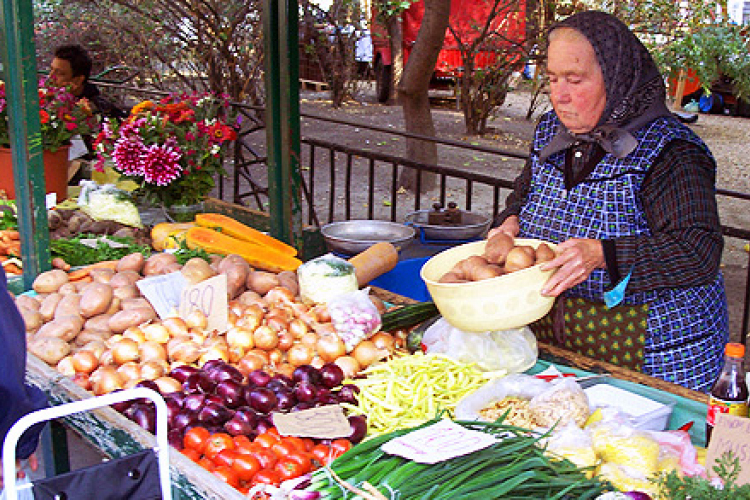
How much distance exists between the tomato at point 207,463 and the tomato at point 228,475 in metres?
0.04

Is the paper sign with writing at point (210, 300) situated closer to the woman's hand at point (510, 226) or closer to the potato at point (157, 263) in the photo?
the potato at point (157, 263)

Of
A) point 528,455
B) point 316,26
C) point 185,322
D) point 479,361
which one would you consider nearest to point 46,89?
point 185,322

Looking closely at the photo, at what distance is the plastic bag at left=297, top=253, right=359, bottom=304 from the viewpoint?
3.04 meters

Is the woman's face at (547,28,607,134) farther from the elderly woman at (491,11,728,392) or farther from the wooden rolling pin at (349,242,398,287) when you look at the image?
the wooden rolling pin at (349,242,398,287)

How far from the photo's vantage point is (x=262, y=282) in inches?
128

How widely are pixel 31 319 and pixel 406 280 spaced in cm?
159

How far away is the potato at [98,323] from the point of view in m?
2.96

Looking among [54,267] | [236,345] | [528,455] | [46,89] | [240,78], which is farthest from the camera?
[240,78]

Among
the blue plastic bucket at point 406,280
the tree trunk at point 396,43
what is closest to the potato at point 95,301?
the blue plastic bucket at point 406,280

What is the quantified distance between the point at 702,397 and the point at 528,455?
80 centimetres

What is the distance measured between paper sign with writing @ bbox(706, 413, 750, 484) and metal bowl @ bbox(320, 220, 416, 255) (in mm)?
2147

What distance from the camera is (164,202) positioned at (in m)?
4.32

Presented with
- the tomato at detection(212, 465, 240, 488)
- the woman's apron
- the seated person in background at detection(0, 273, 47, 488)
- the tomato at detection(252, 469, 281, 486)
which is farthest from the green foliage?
the seated person in background at detection(0, 273, 47, 488)

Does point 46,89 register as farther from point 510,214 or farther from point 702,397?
point 702,397
